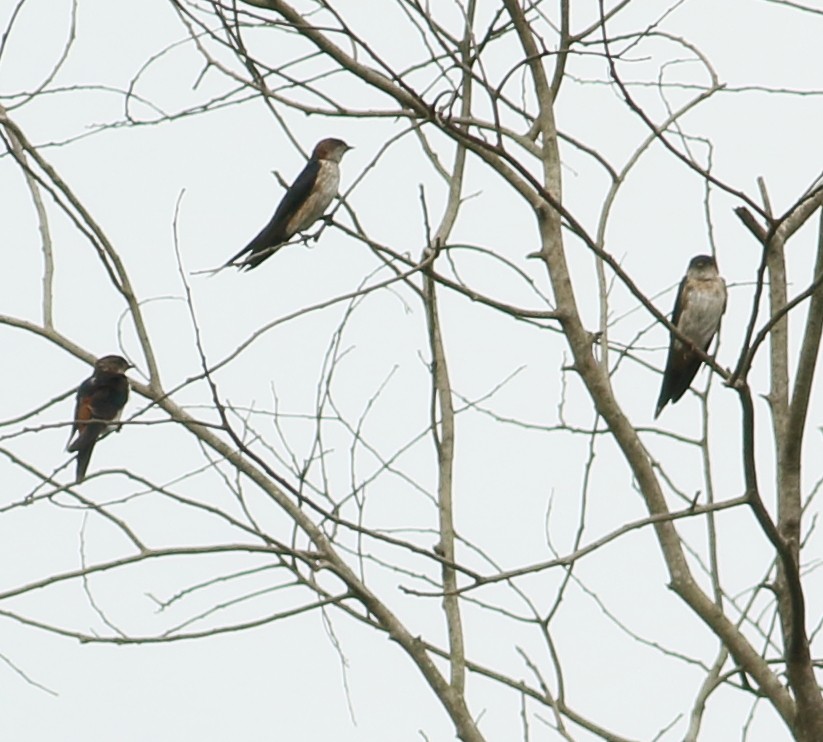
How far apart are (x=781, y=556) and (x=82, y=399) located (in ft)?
13.4

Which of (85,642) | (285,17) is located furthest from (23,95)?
(85,642)

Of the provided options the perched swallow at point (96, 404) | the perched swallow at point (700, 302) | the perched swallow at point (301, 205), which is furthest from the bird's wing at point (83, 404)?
the perched swallow at point (700, 302)

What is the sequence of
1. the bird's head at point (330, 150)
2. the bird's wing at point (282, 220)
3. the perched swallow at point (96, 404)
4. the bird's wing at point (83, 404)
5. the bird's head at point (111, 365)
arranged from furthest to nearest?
the bird's head at point (330, 150) < the bird's wing at point (282, 220) < the bird's wing at point (83, 404) < the perched swallow at point (96, 404) < the bird's head at point (111, 365)

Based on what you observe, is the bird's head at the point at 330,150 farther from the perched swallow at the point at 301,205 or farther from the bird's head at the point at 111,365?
the bird's head at the point at 111,365

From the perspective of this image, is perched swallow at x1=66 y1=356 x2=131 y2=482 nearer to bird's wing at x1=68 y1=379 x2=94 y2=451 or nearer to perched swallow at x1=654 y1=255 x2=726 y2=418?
bird's wing at x1=68 y1=379 x2=94 y2=451

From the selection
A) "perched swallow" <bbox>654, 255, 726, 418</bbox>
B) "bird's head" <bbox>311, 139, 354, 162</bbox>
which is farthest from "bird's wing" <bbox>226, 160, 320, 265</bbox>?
"perched swallow" <bbox>654, 255, 726, 418</bbox>

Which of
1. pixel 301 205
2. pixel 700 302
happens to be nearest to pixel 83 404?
pixel 301 205

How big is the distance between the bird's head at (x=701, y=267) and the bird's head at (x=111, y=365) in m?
2.77

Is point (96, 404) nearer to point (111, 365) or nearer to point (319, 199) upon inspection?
point (111, 365)

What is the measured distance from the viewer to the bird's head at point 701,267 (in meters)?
7.02

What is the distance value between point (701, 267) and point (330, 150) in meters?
2.02

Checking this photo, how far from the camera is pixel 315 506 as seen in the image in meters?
3.37

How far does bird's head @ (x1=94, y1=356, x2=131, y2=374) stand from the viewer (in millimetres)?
4327

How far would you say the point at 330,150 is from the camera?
24.9 feet
